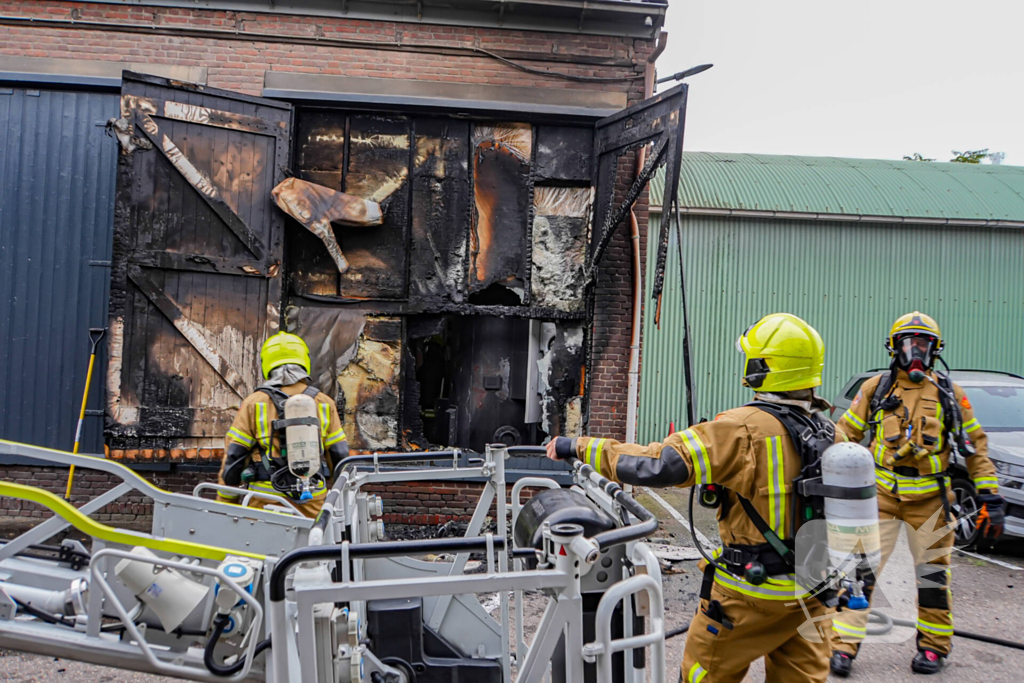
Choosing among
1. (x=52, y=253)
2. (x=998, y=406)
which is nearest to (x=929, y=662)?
(x=998, y=406)

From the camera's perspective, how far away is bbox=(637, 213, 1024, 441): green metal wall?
37.2 feet

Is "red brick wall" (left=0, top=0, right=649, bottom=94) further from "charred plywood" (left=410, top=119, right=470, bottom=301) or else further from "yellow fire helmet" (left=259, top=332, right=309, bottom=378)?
"yellow fire helmet" (left=259, top=332, right=309, bottom=378)

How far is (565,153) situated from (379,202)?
6.67ft

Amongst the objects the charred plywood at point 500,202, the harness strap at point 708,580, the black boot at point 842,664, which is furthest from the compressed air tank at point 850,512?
the charred plywood at point 500,202

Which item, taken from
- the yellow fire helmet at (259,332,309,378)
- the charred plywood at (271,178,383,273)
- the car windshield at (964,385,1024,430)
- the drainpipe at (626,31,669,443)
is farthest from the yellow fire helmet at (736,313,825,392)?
the car windshield at (964,385,1024,430)

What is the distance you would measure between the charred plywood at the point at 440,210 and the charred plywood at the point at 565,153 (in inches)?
32.2

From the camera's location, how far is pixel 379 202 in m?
6.77

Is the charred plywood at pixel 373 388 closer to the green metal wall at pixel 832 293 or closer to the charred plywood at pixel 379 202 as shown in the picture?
the charred plywood at pixel 379 202

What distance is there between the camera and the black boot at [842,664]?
4039 mm

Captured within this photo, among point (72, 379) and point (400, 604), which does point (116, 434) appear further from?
point (400, 604)

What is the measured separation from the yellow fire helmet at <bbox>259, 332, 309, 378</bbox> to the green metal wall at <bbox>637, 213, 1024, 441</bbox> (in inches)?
303

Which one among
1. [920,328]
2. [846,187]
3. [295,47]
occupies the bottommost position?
[920,328]

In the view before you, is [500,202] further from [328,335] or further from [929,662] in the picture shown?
[929,662]

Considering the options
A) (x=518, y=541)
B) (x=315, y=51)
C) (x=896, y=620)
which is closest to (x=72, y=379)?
(x=315, y=51)
